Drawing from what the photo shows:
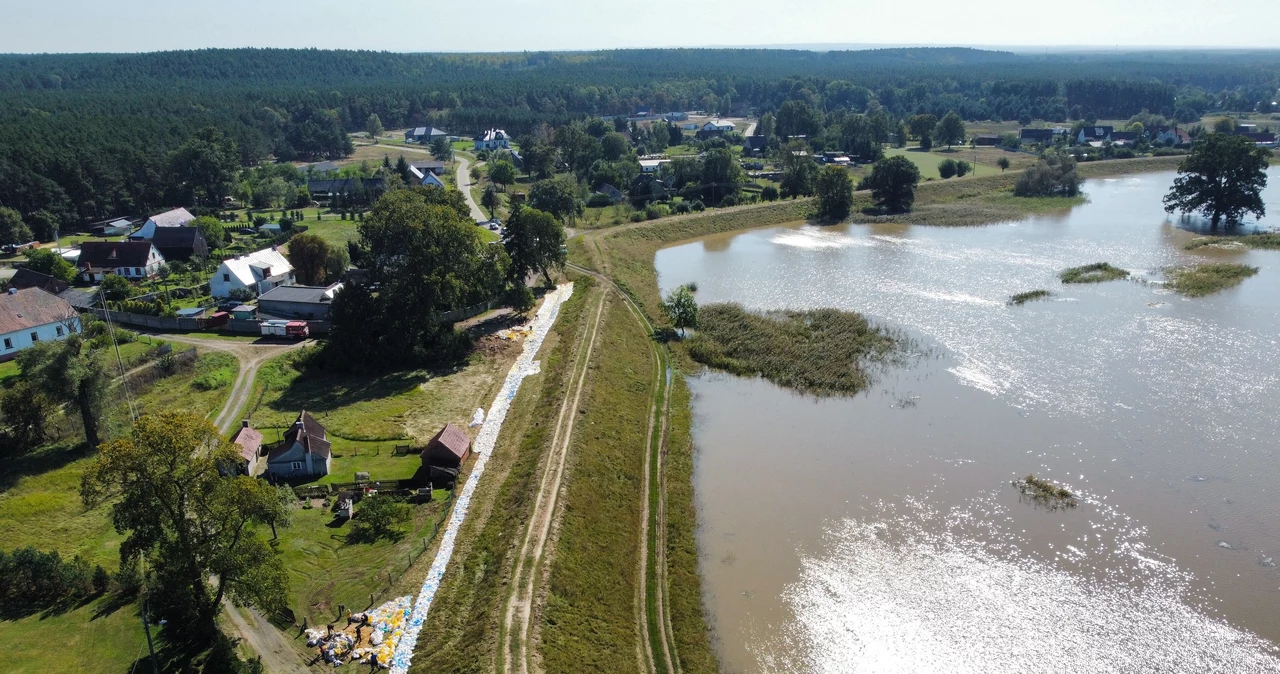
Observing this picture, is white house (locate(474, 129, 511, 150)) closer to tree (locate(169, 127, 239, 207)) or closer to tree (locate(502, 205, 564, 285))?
tree (locate(169, 127, 239, 207))

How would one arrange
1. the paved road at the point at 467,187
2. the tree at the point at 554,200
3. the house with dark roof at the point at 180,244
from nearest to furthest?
the house with dark roof at the point at 180,244, the tree at the point at 554,200, the paved road at the point at 467,187

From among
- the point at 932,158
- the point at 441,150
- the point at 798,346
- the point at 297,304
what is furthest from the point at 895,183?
the point at 441,150

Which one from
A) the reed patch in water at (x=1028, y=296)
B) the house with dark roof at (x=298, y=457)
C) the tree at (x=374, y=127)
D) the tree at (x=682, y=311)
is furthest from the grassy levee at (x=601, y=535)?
the tree at (x=374, y=127)

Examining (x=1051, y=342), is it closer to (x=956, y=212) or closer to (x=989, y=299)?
(x=989, y=299)

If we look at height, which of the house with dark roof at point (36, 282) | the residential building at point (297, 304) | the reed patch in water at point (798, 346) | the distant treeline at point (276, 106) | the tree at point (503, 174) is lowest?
the reed patch in water at point (798, 346)

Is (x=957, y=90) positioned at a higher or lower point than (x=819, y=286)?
higher

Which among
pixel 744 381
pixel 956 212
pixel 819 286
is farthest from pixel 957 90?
pixel 744 381

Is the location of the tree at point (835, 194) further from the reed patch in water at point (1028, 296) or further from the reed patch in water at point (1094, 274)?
the reed patch in water at point (1028, 296)
